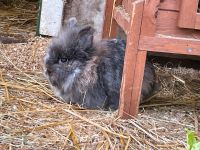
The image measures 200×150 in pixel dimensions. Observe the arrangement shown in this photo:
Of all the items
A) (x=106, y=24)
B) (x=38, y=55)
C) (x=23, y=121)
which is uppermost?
(x=106, y=24)

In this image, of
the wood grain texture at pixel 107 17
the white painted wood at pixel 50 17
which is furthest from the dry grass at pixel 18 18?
the wood grain texture at pixel 107 17

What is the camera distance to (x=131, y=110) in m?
3.24

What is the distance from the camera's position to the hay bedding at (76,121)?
2861 mm

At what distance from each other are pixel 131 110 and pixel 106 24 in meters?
1.23

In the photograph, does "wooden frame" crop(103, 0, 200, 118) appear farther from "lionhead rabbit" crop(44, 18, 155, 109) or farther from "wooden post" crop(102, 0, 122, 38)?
"wooden post" crop(102, 0, 122, 38)

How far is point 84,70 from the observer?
11.1 feet

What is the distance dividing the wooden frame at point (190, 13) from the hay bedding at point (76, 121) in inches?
26.6

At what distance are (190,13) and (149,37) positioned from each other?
0.28 meters

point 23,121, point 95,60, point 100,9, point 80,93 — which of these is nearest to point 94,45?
point 95,60

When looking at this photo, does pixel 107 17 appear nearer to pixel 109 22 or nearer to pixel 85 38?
pixel 109 22

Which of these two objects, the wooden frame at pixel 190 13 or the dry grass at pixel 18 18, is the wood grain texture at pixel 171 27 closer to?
the wooden frame at pixel 190 13

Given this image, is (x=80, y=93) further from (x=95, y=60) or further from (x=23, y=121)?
(x=23, y=121)

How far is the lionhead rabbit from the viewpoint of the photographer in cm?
338

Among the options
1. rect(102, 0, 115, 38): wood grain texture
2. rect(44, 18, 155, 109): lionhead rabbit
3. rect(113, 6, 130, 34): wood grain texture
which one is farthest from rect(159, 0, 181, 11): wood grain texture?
rect(102, 0, 115, 38): wood grain texture
